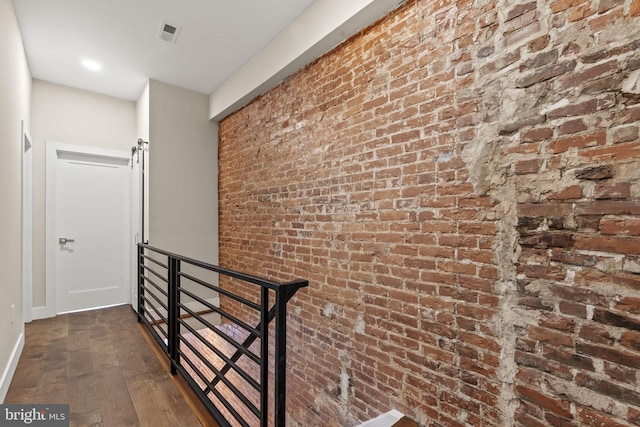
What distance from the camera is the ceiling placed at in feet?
8.05

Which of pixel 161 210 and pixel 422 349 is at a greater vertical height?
pixel 161 210

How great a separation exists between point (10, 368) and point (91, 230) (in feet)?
7.31

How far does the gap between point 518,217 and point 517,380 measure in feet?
2.51

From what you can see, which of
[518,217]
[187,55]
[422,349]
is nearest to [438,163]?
[518,217]

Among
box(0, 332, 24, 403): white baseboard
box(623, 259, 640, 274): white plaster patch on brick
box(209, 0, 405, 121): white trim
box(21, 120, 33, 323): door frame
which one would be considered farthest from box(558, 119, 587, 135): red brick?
box(21, 120, 33, 323): door frame

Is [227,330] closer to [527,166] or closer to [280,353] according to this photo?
[280,353]

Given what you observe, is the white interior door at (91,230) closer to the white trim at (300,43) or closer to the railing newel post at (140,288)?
the railing newel post at (140,288)

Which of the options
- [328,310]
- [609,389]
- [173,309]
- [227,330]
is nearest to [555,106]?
[609,389]

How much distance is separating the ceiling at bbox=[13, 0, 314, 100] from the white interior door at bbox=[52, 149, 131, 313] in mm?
1098

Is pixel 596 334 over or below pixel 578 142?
below

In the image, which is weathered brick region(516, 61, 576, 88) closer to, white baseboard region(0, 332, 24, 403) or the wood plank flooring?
the wood plank flooring

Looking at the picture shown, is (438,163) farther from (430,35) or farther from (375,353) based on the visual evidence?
(375,353)

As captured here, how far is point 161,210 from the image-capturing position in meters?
3.69

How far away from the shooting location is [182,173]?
389 cm
